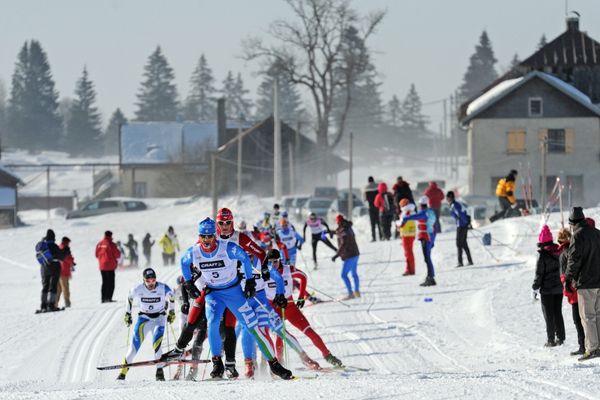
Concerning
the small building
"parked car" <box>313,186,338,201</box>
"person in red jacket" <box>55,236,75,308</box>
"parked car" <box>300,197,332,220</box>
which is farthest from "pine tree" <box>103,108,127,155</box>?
"person in red jacket" <box>55,236,75,308</box>

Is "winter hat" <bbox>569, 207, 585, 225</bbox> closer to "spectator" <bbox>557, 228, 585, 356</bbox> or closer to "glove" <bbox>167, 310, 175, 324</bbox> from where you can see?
"spectator" <bbox>557, 228, 585, 356</bbox>

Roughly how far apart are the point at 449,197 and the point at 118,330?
890cm

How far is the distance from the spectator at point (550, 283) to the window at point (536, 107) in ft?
145

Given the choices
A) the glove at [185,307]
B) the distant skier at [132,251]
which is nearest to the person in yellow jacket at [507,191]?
the distant skier at [132,251]

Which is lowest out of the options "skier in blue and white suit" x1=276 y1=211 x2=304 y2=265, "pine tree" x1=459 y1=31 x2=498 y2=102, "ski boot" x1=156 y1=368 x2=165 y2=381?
"ski boot" x1=156 y1=368 x2=165 y2=381

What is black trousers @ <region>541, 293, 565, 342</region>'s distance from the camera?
14711mm

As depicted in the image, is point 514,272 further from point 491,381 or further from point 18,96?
point 18,96

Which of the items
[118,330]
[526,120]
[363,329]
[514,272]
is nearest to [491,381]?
[363,329]

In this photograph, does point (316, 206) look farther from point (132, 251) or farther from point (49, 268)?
point (49, 268)

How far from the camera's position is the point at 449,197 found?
24.6 metres

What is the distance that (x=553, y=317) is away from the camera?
48.6ft

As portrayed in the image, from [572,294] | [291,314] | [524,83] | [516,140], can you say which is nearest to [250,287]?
[291,314]

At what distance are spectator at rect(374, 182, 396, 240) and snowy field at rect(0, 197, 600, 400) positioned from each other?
50cm

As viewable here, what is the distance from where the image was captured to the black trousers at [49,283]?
78.1 feet
